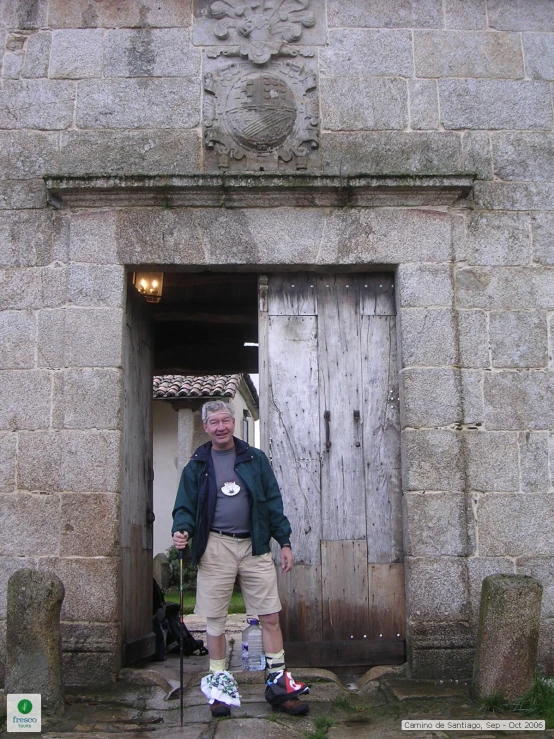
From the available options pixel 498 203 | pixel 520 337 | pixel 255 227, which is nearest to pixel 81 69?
pixel 255 227

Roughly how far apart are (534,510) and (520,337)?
1125 millimetres

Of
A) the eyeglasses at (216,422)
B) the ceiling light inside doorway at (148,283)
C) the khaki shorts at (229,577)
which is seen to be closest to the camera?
the khaki shorts at (229,577)

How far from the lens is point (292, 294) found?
5.70m

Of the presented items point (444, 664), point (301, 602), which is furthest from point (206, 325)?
point (444, 664)

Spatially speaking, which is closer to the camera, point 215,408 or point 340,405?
point 215,408

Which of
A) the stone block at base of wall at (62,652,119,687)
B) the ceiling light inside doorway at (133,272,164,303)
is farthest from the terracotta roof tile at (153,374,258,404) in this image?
the stone block at base of wall at (62,652,119,687)

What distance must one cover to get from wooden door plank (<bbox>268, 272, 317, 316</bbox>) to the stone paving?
236 centimetres

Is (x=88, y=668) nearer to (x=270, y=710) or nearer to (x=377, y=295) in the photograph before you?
(x=270, y=710)

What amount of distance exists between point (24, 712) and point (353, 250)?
3.38 meters

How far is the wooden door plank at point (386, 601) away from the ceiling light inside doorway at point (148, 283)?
2.53 meters

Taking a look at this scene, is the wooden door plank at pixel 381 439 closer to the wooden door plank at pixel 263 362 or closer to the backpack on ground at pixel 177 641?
the wooden door plank at pixel 263 362

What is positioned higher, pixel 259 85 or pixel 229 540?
pixel 259 85

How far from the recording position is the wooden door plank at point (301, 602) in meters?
5.35

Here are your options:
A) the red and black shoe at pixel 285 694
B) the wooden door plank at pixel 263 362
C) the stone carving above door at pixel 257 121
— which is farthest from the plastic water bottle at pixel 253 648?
the stone carving above door at pixel 257 121
